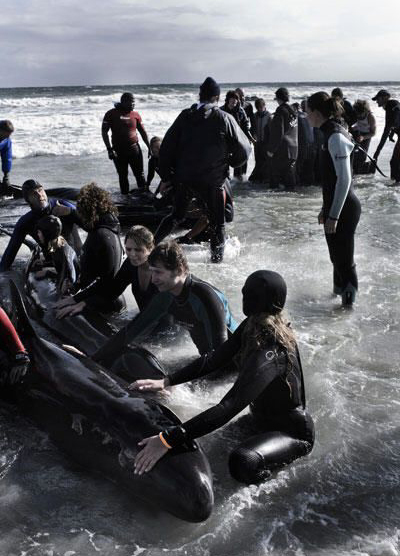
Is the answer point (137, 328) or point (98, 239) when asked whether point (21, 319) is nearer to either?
point (137, 328)

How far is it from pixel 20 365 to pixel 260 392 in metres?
1.87

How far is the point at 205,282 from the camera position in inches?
195

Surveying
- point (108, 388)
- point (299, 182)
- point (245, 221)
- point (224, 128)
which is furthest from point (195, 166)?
point (299, 182)

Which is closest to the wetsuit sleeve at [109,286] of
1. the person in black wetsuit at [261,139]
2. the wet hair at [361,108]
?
the person in black wetsuit at [261,139]

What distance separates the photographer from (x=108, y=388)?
436 cm

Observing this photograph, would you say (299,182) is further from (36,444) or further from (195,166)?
(36,444)

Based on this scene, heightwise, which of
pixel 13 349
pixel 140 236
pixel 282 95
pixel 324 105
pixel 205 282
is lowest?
pixel 13 349

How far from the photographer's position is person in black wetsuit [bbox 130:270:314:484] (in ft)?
12.4

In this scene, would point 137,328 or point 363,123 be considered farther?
point 363,123

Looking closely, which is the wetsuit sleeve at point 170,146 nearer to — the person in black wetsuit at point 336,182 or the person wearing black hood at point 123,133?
the person in black wetsuit at point 336,182

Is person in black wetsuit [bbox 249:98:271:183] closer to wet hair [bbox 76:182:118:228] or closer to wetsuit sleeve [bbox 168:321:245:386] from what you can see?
wet hair [bbox 76:182:118:228]

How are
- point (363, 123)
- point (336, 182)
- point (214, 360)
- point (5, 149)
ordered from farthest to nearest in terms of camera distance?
point (363, 123) → point (5, 149) → point (336, 182) → point (214, 360)

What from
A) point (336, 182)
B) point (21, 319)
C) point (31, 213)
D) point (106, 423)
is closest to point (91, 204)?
point (31, 213)

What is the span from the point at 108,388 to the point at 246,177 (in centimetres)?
1194
